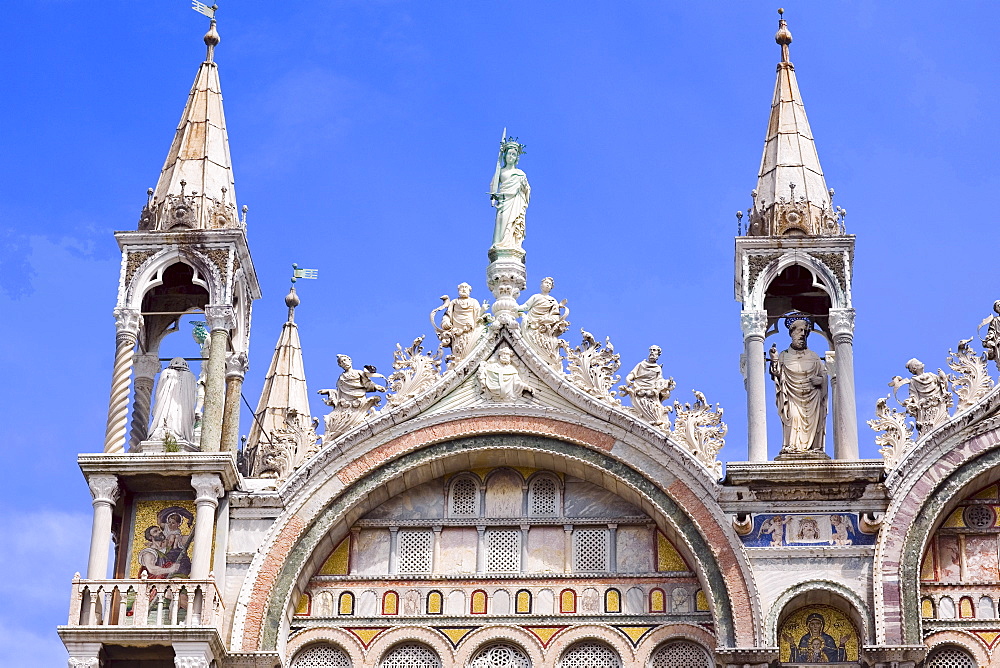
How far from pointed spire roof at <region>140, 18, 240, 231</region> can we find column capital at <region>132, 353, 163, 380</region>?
5.21 feet

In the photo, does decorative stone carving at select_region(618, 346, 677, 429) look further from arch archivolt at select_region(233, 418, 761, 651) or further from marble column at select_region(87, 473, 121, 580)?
marble column at select_region(87, 473, 121, 580)

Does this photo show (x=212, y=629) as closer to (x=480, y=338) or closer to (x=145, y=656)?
(x=145, y=656)

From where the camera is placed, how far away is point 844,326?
28547mm

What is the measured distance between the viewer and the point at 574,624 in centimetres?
2783

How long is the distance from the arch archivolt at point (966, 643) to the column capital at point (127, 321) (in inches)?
380

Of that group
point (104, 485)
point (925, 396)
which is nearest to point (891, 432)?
point (925, 396)

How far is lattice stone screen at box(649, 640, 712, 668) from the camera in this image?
2752 centimetres

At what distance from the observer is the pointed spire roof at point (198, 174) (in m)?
29.4

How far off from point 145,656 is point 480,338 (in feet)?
17.4

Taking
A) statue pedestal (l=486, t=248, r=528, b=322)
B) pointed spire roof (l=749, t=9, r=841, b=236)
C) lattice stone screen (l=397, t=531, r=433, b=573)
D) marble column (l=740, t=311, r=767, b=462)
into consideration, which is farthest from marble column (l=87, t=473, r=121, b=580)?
pointed spire roof (l=749, t=9, r=841, b=236)

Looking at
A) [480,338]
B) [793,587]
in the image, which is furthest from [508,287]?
[793,587]

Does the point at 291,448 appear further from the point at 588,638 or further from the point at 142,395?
the point at 588,638

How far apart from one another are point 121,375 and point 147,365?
120 centimetres

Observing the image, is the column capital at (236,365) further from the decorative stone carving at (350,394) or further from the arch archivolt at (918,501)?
the arch archivolt at (918,501)
